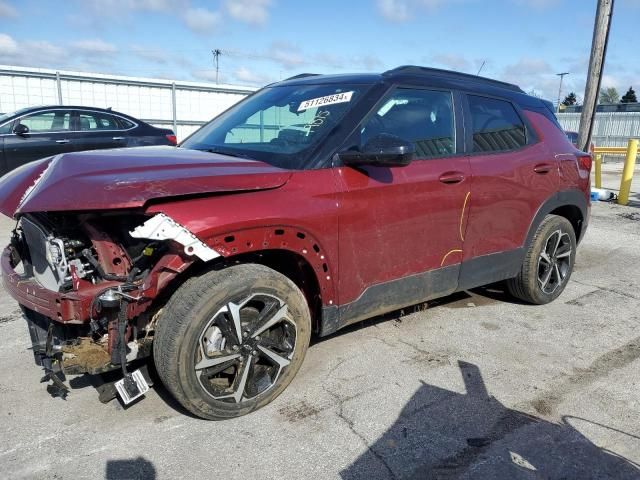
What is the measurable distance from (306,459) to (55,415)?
1.45 meters

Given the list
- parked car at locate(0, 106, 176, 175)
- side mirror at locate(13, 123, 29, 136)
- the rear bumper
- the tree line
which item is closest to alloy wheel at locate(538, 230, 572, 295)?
the rear bumper

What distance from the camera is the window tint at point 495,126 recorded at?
3.84m

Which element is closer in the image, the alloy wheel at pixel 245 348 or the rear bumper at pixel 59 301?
the rear bumper at pixel 59 301

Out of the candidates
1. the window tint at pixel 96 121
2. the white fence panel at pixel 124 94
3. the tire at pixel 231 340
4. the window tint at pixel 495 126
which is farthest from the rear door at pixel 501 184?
the white fence panel at pixel 124 94

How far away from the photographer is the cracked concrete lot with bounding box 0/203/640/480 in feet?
8.15

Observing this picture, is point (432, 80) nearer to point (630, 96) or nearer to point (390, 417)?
point (390, 417)

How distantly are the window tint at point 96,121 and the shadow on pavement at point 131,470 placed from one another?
26.6ft

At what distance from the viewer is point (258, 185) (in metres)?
2.70

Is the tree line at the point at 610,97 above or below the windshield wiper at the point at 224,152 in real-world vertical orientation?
above

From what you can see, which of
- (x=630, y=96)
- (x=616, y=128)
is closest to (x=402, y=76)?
(x=616, y=128)

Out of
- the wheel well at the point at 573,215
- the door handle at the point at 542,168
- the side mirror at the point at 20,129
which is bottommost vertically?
the wheel well at the point at 573,215

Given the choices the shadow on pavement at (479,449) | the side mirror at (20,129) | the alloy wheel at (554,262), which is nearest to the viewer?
the shadow on pavement at (479,449)

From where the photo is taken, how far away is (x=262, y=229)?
2676 mm

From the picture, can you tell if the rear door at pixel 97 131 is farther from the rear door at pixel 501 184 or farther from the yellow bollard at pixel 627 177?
the yellow bollard at pixel 627 177
